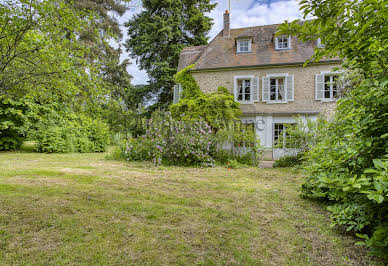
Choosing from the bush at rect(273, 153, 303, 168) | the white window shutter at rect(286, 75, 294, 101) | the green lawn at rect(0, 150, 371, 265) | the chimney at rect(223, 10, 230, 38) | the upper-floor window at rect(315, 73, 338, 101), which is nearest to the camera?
the green lawn at rect(0, 150, 371, 265)

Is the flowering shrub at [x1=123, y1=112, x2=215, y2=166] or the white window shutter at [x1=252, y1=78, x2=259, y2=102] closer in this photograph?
the flowering shrub at [x1=123, y1=112, x2=215, y2=166]

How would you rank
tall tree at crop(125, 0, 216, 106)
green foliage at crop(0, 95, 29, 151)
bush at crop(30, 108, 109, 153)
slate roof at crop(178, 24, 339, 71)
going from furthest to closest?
tall tree at crop(125, 0, 216, 106) < slate roof at crop(178, 24, 339, 71) < bush at crop(30, 108, 109, 153) < green foliage at crop(0, 95, 29, 151)

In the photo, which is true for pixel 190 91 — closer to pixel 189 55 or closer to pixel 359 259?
pixel 189 55

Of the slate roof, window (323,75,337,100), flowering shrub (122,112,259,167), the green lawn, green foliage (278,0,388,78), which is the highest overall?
the slate roof

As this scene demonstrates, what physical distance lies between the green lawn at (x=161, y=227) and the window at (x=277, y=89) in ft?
27.6

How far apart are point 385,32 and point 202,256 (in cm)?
228

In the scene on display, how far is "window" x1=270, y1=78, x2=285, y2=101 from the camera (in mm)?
11438

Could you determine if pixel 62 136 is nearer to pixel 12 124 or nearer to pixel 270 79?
pixel 12 124

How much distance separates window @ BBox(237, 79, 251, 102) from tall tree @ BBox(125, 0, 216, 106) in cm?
721

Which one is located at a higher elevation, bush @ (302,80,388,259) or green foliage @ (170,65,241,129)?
green foliage @ (170,65,241,129)

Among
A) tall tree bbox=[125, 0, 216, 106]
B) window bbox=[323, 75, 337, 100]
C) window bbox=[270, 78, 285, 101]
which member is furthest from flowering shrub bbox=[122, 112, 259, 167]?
tall tree bbox=[125, 0, 216, 106]

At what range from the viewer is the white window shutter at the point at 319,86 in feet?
35.1

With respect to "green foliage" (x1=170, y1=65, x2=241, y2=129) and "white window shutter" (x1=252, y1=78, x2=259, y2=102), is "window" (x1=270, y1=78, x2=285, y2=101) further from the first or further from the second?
"green foliage" (x1=170, y1=65, x2=241, y2=129)

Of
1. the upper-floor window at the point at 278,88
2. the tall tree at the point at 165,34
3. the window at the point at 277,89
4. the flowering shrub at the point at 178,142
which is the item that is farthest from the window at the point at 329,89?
the tall tree at the point at 165,34
